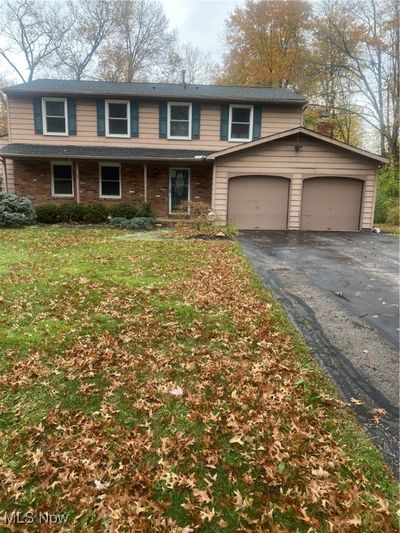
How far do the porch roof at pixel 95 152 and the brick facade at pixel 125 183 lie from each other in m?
0.61

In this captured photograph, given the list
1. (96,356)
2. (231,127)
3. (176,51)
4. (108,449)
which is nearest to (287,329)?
(96,356)

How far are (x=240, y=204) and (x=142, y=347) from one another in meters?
11.8

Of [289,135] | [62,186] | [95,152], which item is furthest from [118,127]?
[289,135]

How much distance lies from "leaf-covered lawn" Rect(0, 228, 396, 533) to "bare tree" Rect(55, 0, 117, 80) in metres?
29.7

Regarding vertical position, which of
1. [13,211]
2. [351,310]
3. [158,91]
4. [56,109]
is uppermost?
[158,91]

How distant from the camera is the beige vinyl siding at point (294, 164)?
585 inches

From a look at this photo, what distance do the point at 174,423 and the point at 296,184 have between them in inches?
531

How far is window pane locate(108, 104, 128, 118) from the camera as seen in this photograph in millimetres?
16688

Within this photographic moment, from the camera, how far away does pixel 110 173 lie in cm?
1694

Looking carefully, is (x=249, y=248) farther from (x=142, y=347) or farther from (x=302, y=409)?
(x=302, y=409)

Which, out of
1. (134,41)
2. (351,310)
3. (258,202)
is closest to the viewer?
(351,310)

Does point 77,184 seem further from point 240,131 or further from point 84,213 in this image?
point 240,131

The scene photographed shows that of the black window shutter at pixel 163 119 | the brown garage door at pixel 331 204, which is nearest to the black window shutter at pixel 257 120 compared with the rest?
the brown garage door at pixel 331 204

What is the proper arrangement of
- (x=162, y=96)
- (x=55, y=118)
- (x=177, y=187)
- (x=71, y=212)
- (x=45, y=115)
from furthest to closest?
(x=177, y=187) < (x=55, y=118) < (x=45, y=115) < (x=162, y=96) < (x=71, y=212)
